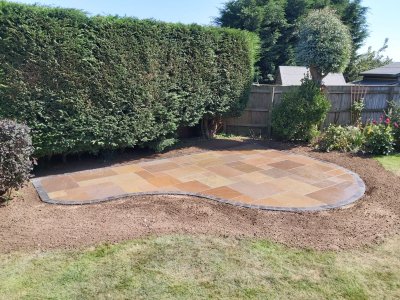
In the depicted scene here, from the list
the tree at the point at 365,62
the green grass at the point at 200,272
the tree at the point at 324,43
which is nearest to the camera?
the green grass at the point at 200,272

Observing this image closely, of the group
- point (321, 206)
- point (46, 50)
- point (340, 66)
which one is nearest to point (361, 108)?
point (340, 66)

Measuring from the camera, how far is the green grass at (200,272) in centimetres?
288

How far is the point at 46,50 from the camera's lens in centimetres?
571

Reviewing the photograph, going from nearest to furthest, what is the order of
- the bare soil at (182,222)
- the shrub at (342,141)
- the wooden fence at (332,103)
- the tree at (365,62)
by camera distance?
the bare soil at (182,222) < the shrub at (342,141) < the wooden fence at (332,103) < the tree at (365,62)

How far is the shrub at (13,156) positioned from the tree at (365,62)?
23.1 meters

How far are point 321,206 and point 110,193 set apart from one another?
3.50 m

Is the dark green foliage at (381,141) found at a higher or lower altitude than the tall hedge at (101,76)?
lower

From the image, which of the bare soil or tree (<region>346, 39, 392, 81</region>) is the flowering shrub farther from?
tree (<region>346, 39, 392, 81</region>)

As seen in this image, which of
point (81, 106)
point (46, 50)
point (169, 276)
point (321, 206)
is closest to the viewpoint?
point (169, 276)

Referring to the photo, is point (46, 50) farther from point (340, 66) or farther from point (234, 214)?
point (340, 66)

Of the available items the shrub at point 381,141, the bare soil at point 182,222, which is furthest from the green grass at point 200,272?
the shrub at point 381,141

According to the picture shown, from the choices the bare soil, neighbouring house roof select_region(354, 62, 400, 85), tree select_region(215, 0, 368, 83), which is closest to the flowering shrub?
the bare soil

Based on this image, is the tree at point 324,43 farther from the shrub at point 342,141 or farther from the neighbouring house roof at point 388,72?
the neighbouring house roof at point 388,72

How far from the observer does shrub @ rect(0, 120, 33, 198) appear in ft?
15.1
